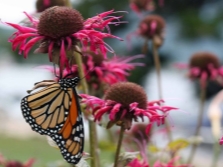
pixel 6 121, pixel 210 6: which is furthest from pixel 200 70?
pixel 210 6

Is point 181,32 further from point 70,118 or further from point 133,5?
point 70,118

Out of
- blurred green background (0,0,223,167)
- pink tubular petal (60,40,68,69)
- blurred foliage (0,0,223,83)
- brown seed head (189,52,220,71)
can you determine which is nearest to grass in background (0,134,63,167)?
blurred green background (0,0,223,167)

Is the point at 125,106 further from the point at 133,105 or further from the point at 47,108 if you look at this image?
the point at 47,108

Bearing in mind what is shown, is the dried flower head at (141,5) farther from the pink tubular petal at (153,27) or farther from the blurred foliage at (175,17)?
the blurred foliage at (175,17)

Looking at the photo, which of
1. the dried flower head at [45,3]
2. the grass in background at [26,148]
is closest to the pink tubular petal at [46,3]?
the dried flower head at [45,3]

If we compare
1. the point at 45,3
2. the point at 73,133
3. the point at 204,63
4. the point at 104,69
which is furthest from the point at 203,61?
the point at 73,133

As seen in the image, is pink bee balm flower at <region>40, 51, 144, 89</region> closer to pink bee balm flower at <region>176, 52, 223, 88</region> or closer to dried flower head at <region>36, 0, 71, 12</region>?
dried flower head at <region>36, 0, 71, 12</region>
